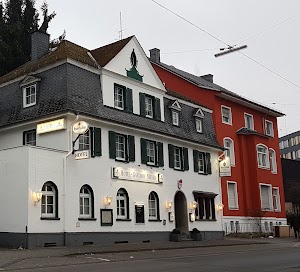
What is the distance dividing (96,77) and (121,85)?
77.7 inches

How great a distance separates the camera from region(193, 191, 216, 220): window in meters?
34.1

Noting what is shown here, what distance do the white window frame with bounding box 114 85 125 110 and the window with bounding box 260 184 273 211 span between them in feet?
61.3

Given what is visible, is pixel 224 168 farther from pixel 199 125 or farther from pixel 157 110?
pixel 157 110

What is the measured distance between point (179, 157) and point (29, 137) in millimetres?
10581

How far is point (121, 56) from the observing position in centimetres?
2961

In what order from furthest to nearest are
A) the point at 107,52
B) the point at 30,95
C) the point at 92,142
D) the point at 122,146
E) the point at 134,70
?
the point at 134,70
the point at 107,52
the point at 122,146
the point at 30,95
the point at 92,142

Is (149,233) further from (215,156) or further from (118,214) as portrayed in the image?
(215,156)

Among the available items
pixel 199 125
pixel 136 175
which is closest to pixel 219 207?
pixel 199 125

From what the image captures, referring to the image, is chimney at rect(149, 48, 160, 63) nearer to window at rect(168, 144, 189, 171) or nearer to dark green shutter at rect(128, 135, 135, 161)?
window at rect(168, 144, 189, 171)

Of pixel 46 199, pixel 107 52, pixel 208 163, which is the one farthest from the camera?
pixel 208 163

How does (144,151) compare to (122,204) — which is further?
(144,151)

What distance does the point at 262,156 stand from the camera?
145 feet

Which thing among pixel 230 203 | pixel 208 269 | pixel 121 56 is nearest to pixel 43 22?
pixel 121 56

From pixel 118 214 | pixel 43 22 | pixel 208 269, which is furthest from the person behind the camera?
pixel 43 22
